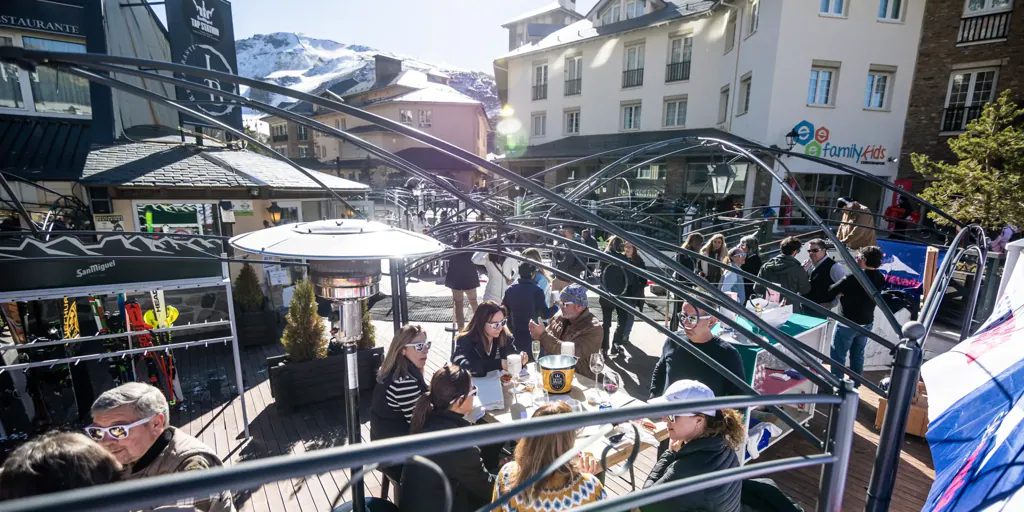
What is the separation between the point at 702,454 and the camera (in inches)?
96.7

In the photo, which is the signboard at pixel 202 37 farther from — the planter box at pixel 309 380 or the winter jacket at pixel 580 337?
the winter jacket at pixel 580 337

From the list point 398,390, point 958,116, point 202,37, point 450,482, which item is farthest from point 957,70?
point 202,37

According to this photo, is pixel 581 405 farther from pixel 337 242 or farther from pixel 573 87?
pixel 573 87

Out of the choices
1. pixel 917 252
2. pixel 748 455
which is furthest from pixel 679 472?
pixel 917 252

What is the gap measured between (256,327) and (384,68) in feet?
120

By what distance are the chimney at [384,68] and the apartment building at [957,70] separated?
3555 cm

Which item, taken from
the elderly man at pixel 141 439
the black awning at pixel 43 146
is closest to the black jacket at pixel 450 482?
the elderly man at pixel 141 439

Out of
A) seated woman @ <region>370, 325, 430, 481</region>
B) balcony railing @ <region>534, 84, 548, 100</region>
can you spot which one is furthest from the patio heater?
balcony railing @ <region>534, 84, 548, 100</region>

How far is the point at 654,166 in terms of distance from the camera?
21.3 metres

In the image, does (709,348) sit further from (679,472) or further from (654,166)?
(654,166)

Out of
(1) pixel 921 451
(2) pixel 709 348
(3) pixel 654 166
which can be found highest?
(3) pixel 654 166

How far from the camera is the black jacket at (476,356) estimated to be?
171 inches

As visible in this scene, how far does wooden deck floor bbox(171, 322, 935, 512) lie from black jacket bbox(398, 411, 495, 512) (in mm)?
602

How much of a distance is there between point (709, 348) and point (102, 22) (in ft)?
44.7
